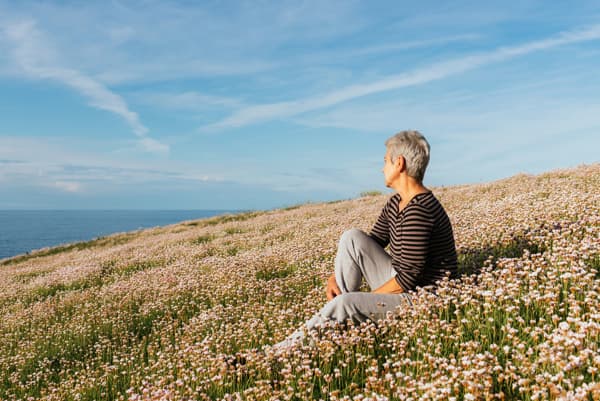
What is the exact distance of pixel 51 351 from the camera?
8.30 metres

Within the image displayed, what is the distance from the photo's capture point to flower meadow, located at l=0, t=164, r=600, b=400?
3.76 metres

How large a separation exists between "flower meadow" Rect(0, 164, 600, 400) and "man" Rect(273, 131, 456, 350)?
207mm

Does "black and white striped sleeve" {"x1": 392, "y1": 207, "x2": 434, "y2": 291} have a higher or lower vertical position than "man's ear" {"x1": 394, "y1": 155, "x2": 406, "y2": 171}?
lower

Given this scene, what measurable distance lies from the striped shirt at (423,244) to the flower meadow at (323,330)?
0.25 metres

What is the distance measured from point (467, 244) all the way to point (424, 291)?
10.0 feet

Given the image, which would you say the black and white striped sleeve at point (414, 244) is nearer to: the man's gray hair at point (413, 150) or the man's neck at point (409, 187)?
the man's neck at point (409, 187)

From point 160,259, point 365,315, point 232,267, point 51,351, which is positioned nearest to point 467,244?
point 365,315

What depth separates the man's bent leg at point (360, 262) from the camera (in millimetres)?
6176

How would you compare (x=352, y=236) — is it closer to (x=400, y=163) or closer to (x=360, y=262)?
(x=360, y=262)

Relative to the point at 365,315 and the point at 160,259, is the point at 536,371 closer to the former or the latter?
the point at 365,315

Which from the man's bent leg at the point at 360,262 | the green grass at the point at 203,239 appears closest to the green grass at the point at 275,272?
the man's bent leg at the point at 360,262

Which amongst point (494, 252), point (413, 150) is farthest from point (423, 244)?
point (494, 252)

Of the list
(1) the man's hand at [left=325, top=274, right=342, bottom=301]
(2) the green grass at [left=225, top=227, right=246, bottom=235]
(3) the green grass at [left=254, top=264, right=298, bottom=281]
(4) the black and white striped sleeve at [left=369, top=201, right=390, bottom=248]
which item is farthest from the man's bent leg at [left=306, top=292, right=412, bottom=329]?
(2) the green grass at [left=225, top=227, right=246, bottom=235]

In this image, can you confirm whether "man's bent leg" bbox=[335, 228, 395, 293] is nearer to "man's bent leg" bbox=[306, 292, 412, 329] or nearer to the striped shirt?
the striped shirt
